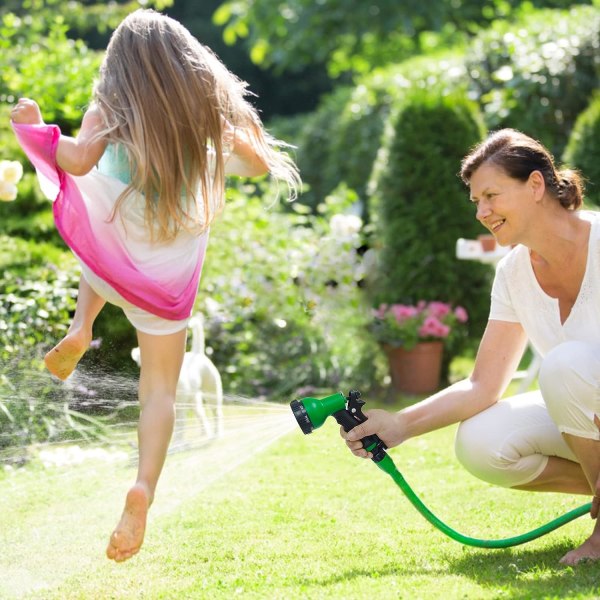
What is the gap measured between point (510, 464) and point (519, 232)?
2.06 ft

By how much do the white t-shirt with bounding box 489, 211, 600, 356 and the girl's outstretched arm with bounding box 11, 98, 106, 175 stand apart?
1186 mm

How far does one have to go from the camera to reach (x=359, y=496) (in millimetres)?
3732

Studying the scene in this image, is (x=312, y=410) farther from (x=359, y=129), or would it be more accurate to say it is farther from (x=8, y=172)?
(x=359, y=129)

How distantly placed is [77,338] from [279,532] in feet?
2.95

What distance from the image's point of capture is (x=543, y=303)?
3.01 m

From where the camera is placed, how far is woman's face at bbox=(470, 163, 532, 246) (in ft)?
9.42

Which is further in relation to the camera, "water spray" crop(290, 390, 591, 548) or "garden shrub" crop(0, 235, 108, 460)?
"garden shrub" crop(0, 235, 108, 460)

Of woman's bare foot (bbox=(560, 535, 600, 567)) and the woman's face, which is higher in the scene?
the woman's face

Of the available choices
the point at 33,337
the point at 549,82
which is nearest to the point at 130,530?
the point at 33,337

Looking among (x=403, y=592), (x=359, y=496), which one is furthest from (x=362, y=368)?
(x=403, y=592)

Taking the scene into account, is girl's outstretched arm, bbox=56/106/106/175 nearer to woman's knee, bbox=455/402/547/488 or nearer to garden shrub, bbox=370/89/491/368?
woman's knee, bbox=455/402/547/488

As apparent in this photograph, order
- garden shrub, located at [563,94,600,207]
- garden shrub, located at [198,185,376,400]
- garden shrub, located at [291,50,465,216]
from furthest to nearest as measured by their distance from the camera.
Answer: garden shrub, located at [291,50,465,216] → garden shrub, located at [563,94,600,207] → garden shrub, located at [198,185,376,400]

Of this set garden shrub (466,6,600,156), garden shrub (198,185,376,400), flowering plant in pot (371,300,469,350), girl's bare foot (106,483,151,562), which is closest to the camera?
girl's bare foot (106,483,151,562)

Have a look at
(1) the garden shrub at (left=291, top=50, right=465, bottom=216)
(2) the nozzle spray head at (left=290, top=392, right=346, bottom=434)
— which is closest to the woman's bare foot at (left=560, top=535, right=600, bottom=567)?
(2) the nozzle spray head at (left=290, top=392, right=346, bottom=434)
